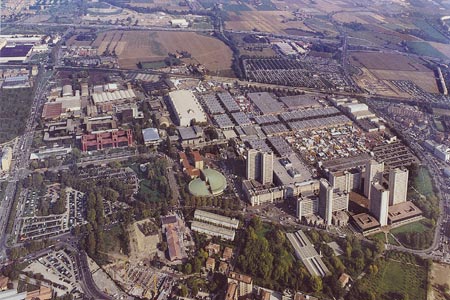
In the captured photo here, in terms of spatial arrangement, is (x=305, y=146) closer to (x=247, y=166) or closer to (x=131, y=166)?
(x=247, y=166)

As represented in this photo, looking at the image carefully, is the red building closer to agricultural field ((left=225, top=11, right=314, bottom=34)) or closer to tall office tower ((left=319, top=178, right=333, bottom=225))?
tall office tower ((left=319, top=178, right=333, bottom=225))

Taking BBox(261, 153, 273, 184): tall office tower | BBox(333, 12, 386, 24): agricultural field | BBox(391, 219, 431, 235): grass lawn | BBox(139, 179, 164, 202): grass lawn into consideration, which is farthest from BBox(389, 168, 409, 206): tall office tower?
BBox(333, 12, 386, 24): agricultural field

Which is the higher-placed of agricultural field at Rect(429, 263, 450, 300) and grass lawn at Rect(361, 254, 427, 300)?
grass lawn at Rect(361, 254, 427, 300)

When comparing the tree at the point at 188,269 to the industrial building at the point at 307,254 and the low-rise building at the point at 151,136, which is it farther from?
the low-rise building at the point at 151,136

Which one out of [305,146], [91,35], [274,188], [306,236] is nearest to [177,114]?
[305,146]

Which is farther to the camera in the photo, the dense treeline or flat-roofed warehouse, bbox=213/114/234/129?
flat-roofed warehouse, bbox=213/114/234/129

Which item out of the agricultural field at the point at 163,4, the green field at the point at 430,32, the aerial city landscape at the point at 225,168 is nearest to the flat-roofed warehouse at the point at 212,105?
the aerial city landscape at the point at 225,168
